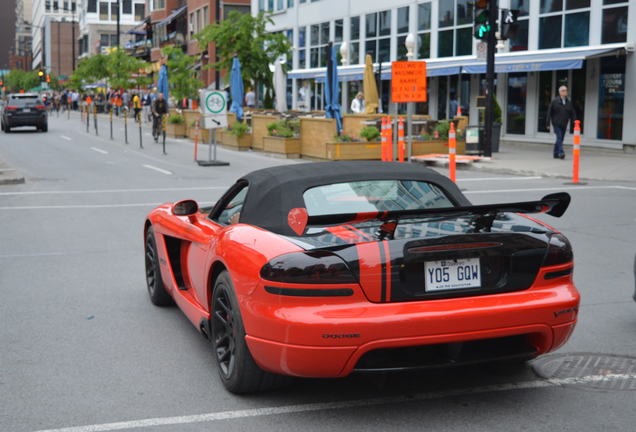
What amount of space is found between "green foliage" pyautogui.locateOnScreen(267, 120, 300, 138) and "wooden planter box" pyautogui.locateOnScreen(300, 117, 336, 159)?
0.35m

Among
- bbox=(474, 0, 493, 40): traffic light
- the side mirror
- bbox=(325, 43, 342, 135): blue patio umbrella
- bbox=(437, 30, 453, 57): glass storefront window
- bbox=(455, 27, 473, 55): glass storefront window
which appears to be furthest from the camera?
bbox=(437, 30, 453, 57): glass storefront window

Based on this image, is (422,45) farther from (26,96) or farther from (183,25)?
(183,25)

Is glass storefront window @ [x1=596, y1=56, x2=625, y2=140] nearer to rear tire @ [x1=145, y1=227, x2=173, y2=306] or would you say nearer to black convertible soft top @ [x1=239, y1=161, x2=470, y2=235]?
rear tire @ [x1=145, y1=227, x2=173, y2=306]

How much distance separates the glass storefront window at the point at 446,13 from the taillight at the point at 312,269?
3407 centimetres

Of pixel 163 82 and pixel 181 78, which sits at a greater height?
pixel 181 78

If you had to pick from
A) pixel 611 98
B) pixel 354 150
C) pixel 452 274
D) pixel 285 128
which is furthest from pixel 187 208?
pixel 611 98

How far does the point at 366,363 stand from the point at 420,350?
0.32 m

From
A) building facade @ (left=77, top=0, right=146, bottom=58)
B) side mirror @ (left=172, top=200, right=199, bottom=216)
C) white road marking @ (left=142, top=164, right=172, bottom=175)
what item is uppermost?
building facade @ (left=77, top=0, right=146, bottom=58)

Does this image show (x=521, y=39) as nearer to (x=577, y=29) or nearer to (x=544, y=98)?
(x=544, y=98)

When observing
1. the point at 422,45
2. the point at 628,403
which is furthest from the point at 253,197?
the point at 422,45

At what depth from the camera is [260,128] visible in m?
29.7

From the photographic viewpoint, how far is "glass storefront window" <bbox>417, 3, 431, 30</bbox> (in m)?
39.0

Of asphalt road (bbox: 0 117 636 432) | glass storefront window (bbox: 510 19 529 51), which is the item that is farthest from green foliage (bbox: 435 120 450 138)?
asphalt road (bbox: 0 117 636 432)

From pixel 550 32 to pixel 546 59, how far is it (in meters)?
2.23
